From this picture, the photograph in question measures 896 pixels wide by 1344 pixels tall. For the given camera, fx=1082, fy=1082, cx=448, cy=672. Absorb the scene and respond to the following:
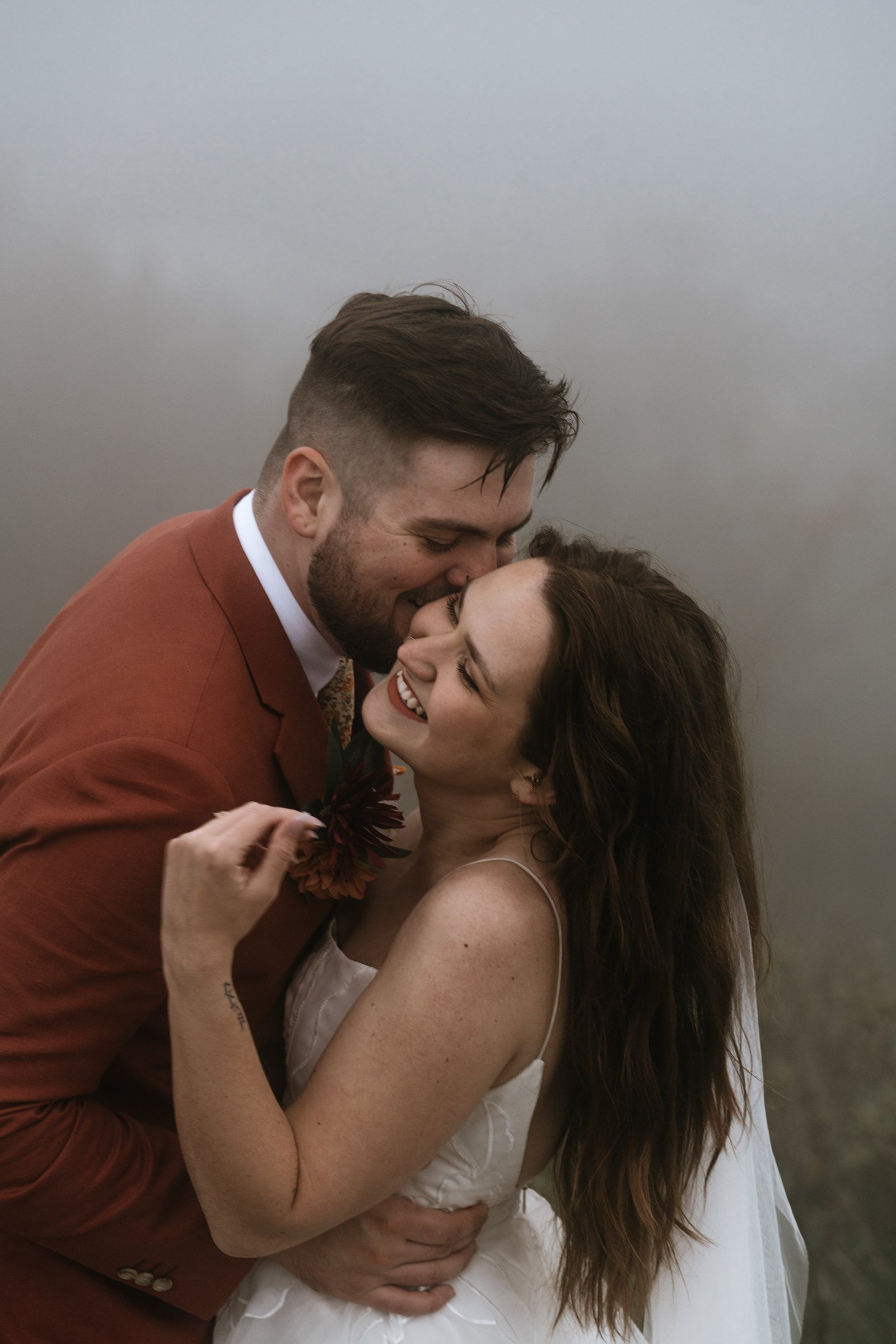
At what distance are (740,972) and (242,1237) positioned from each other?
80cm

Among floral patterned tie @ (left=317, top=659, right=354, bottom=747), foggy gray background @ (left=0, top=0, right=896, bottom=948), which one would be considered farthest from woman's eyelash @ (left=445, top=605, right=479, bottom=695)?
foggy gray background @ (left=0, top=0, right=896, bottom=948)

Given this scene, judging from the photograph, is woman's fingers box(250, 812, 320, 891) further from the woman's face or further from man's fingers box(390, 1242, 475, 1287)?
man's fingers box(390, 1242, 475, 1287)

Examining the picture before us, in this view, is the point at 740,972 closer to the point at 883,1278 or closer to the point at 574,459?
the point at 574,459

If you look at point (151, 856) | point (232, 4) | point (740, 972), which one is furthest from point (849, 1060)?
point (232, 4)

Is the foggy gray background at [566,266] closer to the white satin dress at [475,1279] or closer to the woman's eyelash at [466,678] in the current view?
the woman's eyelash at [466,678]

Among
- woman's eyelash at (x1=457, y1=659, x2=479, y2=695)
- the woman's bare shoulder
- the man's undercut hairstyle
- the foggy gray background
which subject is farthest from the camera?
the foggy gray background

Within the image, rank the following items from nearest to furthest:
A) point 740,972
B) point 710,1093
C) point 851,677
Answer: point 710,1093 < point 740,972 < point 851,677

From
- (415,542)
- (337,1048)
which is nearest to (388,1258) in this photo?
(337,1048)

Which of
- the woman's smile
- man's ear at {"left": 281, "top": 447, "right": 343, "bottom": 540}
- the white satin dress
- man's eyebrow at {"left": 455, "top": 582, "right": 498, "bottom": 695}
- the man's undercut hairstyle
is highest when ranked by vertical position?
the man's undercut hairstyle

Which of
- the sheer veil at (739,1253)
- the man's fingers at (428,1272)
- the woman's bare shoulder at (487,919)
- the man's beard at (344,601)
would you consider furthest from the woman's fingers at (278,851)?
the sheer veil at (739,1253)

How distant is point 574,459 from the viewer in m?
2.57

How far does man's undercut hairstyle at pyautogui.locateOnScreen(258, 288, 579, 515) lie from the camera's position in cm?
145

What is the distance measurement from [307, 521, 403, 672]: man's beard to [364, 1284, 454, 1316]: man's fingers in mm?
833

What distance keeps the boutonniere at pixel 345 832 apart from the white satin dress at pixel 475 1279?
13 cm
